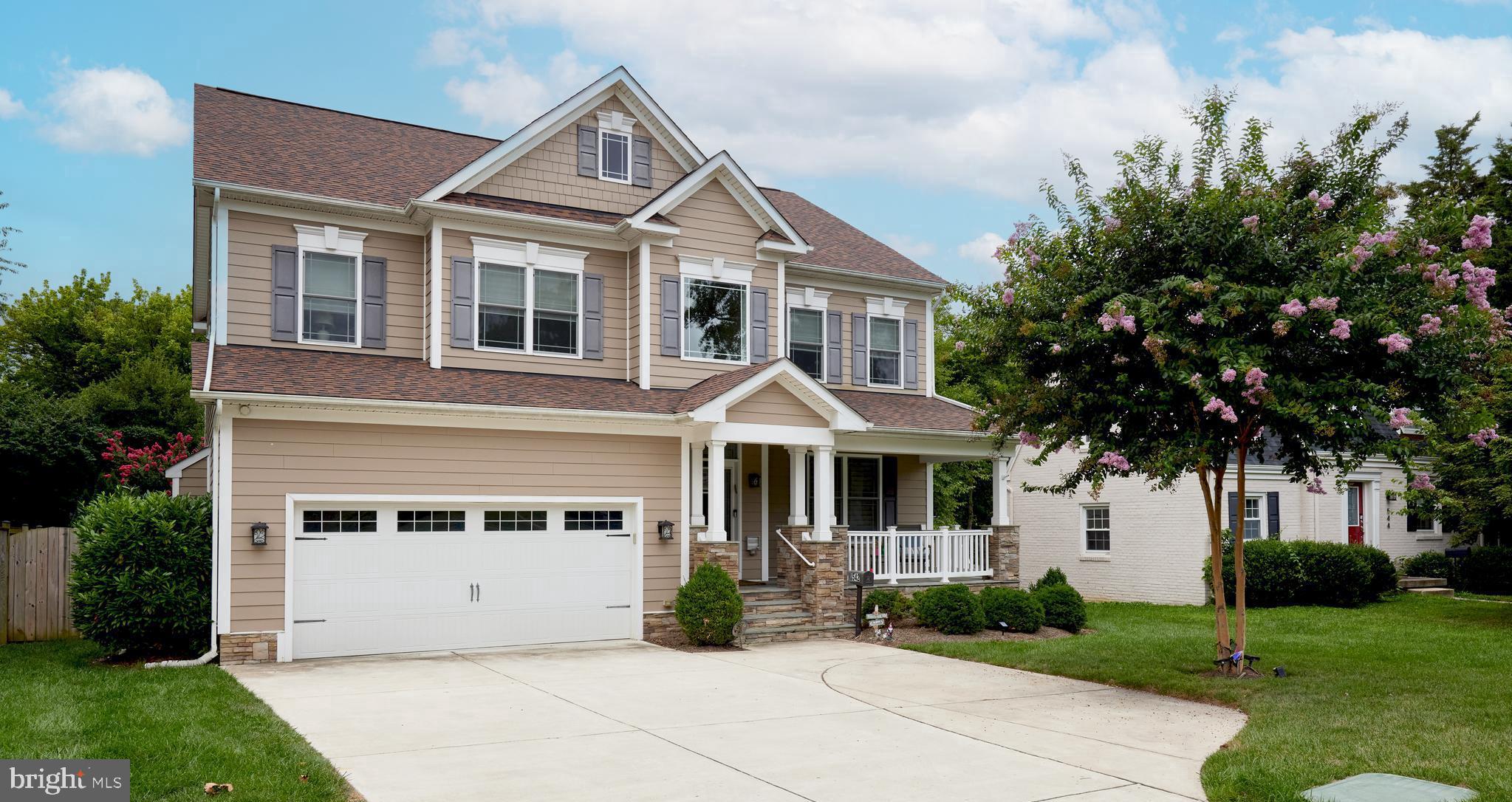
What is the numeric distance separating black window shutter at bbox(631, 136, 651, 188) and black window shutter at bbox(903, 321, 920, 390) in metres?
5.71

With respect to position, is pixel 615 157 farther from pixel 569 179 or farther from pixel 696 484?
pixel 696 484

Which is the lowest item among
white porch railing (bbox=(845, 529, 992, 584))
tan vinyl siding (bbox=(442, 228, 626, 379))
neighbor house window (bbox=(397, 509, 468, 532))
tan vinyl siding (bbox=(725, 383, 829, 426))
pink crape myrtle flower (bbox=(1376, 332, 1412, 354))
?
white porch railing (bbox=(845, 529, 992, 584))

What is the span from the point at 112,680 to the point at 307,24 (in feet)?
52.9

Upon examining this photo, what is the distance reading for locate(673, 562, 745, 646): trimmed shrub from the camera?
581 inches

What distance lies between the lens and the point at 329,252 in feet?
50.4

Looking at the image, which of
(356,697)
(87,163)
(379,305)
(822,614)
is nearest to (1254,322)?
(822,614)

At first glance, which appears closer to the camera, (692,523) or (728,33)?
(692,523)

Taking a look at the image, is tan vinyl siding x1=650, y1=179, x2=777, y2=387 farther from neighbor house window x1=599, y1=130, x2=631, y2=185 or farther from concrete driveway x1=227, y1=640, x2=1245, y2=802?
concrete driveway x1=227, y1=640, x2=1245, y2=802

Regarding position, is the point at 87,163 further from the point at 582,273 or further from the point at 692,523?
the point at 692,523

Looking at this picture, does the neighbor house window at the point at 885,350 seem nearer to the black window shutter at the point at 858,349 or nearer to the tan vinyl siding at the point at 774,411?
the black window shutter at the point at 858,349

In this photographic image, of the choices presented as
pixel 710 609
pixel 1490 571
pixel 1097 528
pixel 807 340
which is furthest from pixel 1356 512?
pixel 710 609

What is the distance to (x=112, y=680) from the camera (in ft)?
37.2

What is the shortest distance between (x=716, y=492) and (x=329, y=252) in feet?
21.3

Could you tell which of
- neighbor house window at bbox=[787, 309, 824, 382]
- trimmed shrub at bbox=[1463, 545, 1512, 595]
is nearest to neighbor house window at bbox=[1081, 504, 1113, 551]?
neighbor house window at bbox=[787, 309, 824, 382]
